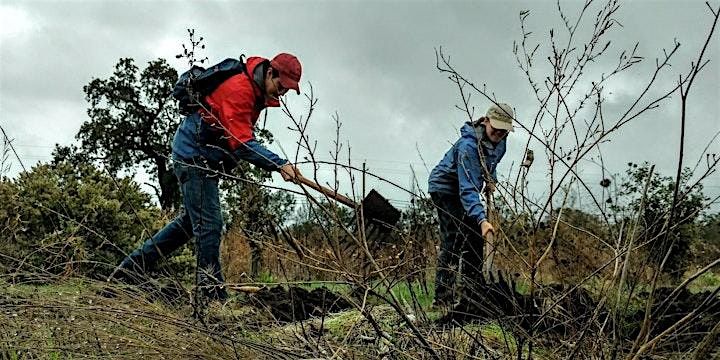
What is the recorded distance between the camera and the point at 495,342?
140 inches

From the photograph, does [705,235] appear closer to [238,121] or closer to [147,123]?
[238,121]

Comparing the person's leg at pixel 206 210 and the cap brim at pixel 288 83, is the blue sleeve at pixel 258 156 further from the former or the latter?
the cap brim at pixel 288 83

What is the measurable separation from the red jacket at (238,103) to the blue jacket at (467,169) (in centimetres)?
122

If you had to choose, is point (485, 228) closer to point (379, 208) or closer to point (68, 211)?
point (379, 208)

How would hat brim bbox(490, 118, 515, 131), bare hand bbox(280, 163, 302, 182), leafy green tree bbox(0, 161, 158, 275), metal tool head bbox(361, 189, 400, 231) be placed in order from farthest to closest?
leafy green tree bbox(0, 161, 158, 275) → metal tool head bbox(361, 189, 400, 231) → hat brim bbox(490, 118, 515, 131) → bare hand bbox(280, 163, 302, 182)

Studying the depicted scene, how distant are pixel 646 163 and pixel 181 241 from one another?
196 inches

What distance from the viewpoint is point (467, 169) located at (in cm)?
474

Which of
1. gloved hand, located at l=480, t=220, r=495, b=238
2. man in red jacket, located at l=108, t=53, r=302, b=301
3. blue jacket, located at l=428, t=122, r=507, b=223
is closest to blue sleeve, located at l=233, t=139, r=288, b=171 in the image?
man in red jacket, located at l=108, t=53, r=302, b=301

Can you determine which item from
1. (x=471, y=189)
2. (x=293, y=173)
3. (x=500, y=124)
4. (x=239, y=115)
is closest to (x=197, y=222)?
(x=239, y=115)

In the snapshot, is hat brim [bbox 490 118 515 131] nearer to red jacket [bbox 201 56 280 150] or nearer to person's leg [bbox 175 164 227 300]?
red jacket [bbox 201 56 280 150]

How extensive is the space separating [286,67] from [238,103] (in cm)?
37

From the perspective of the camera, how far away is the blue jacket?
5.25 meters

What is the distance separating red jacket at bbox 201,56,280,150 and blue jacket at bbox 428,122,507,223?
1219 millimetres

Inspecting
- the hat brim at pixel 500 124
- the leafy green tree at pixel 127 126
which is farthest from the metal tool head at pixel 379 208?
the leafy green tree at pixel 127 126
